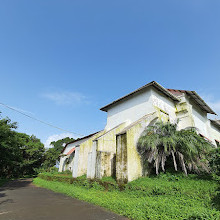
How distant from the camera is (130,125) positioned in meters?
8.80

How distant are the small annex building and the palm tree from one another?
851 mm

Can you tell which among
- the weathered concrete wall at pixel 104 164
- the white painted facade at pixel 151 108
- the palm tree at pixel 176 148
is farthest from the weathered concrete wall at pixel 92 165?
the white painted facade at pixel 151 108

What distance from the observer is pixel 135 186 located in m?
5.88

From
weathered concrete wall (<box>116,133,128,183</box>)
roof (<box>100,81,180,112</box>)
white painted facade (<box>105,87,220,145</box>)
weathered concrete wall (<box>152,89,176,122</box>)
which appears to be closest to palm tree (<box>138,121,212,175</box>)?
weathered concrete wall (<box>116,133,128,183</box>)

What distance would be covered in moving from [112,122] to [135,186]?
7.58 meters

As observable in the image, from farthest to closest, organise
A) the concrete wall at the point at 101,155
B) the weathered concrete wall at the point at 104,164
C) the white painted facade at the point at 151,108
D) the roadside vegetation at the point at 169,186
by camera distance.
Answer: the white painted facade at the point at 151,108 → the concrete wall at the point at 101,155 → the weathered concrete wall at the point at 104,164 → the roadside vegetation at the point at 169,186

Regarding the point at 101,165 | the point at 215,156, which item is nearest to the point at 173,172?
the point at 215,156

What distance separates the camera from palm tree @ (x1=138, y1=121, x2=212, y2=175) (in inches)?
247

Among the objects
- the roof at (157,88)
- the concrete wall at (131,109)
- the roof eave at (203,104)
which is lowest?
the concrete wall at (131,109)

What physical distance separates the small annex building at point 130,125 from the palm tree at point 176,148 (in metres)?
0.85

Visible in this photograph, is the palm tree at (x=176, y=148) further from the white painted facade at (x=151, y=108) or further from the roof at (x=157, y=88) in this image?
the roof at (x=157, y=88)

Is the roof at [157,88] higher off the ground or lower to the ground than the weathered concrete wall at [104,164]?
higher

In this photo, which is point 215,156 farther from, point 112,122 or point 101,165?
point 112,122

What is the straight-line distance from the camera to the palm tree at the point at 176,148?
6270 millimetres
